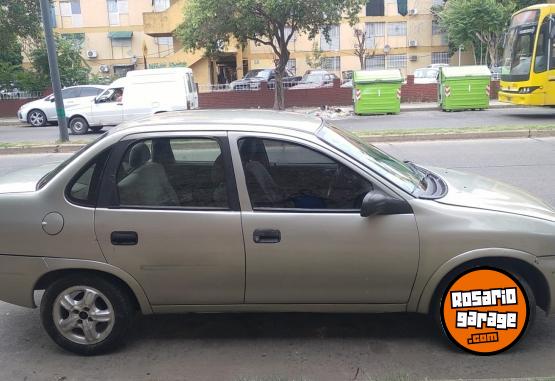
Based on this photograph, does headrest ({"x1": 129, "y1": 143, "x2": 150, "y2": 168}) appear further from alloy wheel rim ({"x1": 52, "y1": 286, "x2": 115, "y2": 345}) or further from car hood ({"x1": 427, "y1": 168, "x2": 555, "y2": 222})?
car hood ({"x1": 427, "y1": 168, "x2": 555, "y2": 222})

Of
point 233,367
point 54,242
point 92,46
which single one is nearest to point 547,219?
point 233,367

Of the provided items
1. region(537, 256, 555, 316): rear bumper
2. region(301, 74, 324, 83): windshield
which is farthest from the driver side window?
region(301, 74, 324, 83): windshield

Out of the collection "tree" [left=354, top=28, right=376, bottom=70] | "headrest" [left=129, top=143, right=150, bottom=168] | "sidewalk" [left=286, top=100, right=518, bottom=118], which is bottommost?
"sidewalk" [left=286, top=100, right=518, bottom=118]

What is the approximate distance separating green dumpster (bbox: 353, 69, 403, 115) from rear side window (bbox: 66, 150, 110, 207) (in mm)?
18006

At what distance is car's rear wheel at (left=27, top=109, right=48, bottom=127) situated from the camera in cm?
2142

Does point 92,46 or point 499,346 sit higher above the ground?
point 92,46

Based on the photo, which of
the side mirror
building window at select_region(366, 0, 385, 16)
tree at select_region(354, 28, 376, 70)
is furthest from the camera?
building window at select_region(366, 0, 385, 16)

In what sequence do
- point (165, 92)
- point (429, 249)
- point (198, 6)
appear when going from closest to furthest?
point (429, 249), point (165, 92), point (198, 6)

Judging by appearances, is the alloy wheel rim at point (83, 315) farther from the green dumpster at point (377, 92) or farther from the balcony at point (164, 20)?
the balcony at point (164, 20)

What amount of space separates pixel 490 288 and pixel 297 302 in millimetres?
1151

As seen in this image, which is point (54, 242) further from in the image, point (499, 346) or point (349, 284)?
point (499, 346)

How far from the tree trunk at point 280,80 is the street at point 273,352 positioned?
19.5m

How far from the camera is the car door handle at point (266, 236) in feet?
10.7

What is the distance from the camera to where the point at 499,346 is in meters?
3.39
